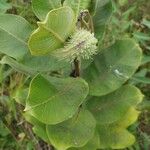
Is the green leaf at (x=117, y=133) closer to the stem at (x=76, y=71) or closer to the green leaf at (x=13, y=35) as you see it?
the stem at (x=76, y=71)

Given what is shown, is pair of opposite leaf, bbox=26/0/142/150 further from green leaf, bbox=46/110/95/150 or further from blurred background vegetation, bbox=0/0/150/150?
blurred background vegetation, bbox=0/0/150/150

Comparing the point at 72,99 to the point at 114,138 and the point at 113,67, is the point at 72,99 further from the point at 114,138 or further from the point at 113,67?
the point at 114,138

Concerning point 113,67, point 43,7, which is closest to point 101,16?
point 113,67

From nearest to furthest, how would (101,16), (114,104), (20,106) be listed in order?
(101,16)
(114,104)
(20,106)

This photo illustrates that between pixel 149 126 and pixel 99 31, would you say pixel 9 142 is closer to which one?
pixel 149 126

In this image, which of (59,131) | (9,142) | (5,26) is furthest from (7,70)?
(5,26)

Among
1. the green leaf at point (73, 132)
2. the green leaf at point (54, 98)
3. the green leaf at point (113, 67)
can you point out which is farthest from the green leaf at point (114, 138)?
the green leaf at point (54, 98)
